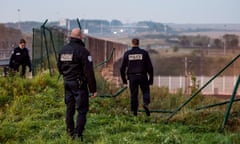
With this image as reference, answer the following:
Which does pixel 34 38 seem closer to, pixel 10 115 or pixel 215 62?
pixel 10 115

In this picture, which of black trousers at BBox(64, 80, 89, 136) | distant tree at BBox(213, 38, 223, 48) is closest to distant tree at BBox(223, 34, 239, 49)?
distant tree at BBox(213, 38, 223, 48)

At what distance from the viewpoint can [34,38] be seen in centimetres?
2098

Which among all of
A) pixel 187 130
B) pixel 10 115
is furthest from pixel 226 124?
pixel 10 115

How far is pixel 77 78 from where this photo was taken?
8.73 meters

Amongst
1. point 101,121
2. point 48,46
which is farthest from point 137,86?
point 48,46

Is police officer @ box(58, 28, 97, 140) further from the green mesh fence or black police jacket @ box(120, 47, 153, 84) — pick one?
the green mesh fence

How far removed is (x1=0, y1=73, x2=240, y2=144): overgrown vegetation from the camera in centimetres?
849

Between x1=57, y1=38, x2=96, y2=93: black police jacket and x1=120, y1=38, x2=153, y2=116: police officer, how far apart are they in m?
Result: 3.30

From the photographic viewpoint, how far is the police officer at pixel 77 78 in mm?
8578

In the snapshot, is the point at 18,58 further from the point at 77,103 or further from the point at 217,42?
the point at 217,42

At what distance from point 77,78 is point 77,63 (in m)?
0.25

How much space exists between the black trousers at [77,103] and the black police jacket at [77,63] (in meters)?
0.13

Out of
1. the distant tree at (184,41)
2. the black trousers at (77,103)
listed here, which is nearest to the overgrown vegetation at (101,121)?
the black trousers at (77,103)

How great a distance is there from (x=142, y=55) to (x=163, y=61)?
59035 millimetres
